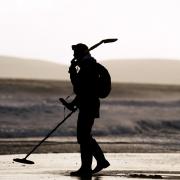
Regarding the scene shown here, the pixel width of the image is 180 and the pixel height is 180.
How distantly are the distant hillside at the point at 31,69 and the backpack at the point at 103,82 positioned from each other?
107754 millimetres

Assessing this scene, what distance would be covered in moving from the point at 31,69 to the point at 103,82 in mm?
116167

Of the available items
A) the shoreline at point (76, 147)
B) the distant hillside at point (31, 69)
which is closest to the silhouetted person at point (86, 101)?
the shoreline at point (76, 147)

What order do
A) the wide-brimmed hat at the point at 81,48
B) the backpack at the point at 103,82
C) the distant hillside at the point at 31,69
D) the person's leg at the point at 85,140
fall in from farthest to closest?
the distant hillside at the point at 31,69 → the wide-brimmed hat at the point at 81,48 → the person's leg at the point at 85,140 → the backpack at the point at 103,82

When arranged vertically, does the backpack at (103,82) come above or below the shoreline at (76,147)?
above

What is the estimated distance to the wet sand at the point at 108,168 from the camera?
522 inches

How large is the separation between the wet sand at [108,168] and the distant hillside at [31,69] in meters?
104

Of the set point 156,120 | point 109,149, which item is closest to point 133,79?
point 156,120

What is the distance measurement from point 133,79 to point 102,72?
363 ft

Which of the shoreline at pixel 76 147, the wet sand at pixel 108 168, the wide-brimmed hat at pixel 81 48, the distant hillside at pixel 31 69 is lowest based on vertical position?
the wet sand at pixel 108 168

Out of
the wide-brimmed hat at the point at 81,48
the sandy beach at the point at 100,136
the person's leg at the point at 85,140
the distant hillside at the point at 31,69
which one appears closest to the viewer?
the person's leg at the point at 85,140

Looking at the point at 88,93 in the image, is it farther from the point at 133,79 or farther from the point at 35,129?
the point at 133,79

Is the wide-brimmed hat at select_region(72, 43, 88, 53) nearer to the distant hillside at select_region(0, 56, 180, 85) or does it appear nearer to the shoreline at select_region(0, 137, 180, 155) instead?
the shoreline at select_region(0, 137, 180, 155)

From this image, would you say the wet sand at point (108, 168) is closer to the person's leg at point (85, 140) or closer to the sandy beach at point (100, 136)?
the sandy beach at point (100, 136)

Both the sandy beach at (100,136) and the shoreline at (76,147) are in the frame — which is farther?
the shoreline at (76,147)
